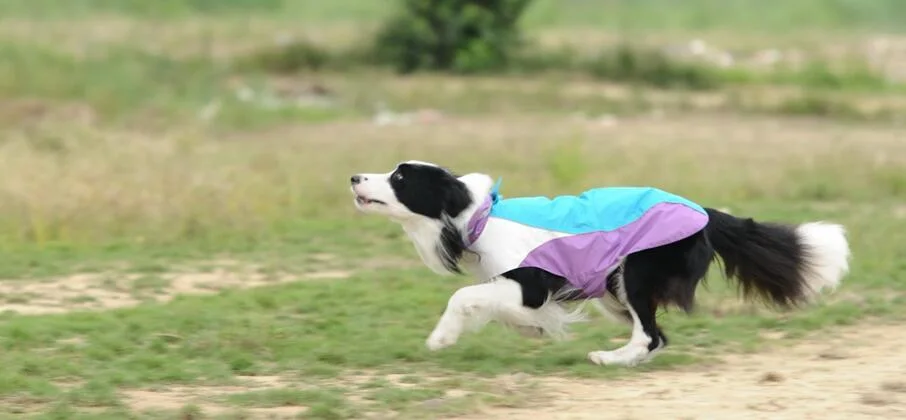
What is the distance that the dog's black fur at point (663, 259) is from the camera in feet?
23.6

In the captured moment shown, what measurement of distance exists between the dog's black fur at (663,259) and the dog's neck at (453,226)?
2cm

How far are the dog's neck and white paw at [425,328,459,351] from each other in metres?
0.33

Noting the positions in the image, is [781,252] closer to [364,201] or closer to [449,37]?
[364,201]

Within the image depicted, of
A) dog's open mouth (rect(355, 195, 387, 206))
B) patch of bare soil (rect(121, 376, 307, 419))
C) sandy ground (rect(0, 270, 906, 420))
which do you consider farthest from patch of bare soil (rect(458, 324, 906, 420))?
dog's open mouth (rect(355, 195, 387, 206))

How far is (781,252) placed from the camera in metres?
7.44

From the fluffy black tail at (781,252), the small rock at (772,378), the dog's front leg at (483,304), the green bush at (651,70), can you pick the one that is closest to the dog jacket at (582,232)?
the dog's front leg at (483,304)

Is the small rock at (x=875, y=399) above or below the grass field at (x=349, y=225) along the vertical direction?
below

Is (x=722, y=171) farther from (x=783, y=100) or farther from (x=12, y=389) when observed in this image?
(x=12, y=389)

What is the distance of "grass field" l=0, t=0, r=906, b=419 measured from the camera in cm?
656

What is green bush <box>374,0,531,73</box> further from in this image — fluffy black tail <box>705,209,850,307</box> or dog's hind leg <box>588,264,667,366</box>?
dog's hind leg <box>588,264,667,366</box>

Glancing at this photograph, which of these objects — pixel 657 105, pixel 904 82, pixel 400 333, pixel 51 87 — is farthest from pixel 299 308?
pixel 904 82

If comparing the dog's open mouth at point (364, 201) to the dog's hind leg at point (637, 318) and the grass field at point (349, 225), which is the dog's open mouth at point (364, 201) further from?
the dog's hind leg at point (637, 318)

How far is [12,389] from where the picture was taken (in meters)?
6.38

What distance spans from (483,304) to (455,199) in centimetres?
58
